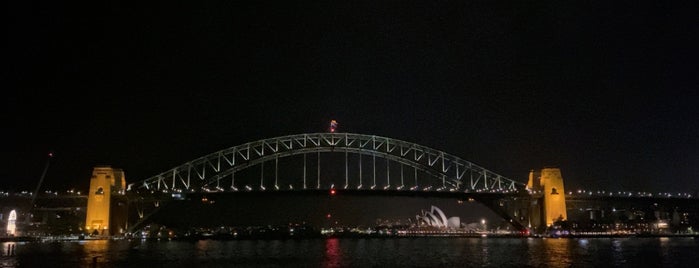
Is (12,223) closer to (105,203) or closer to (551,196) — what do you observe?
(105,203)

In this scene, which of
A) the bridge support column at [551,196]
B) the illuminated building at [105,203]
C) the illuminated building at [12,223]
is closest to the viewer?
the illuminated building at [12,223]

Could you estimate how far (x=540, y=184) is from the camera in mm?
110312

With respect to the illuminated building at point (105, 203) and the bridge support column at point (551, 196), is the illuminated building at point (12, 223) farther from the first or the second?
the bridge support column at point (551, 196)

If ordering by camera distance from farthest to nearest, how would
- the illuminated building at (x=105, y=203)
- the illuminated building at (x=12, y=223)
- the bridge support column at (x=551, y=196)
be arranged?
the bridge support column at (x=551, y=196), the illuminated building at (x=105, y=203), the illuminated building at (x=12, y=223)

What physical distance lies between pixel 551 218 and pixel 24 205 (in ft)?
244

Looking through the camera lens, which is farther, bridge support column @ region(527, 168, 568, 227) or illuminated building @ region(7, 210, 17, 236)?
bridge support column @ region(527, 168, 568, 227)

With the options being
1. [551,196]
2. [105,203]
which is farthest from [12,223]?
[551,196]

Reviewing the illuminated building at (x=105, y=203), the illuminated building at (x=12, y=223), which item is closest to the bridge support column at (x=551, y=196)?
the illuminated building at (x=105, y=203)

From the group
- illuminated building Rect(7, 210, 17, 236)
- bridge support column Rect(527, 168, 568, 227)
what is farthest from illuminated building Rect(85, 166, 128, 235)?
bridge support column Rect(527, 168, 568, 227)

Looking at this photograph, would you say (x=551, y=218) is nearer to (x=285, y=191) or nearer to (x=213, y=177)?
(x=285, y=191)

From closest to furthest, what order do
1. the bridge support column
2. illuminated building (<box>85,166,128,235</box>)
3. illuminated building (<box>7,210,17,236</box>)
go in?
illuminated building (<box>7,210,17,236</box>) < illuminated building (<box>85,166,128,235</box>) < the bridge support column

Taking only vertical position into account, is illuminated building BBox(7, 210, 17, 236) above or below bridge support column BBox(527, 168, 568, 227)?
below

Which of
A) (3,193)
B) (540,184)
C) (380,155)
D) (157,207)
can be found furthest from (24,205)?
(540,184)

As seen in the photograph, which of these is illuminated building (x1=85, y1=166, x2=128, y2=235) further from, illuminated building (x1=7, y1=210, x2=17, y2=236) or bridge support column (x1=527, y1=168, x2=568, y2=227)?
bridge support column (x1=527, y1=168, x2=568, y2=227)
